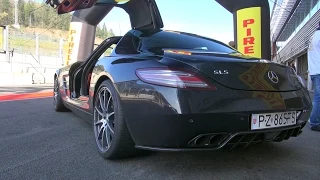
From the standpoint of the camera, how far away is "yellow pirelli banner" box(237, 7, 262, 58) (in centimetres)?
803

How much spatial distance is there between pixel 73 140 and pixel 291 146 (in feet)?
7.91

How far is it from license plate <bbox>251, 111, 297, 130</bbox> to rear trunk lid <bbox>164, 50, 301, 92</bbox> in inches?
7.8

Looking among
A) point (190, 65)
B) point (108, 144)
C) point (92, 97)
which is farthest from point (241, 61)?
point (92, 97)

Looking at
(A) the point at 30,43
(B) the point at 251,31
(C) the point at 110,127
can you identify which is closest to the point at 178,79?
(C) the point at 110,127

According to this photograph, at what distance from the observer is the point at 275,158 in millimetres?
2963

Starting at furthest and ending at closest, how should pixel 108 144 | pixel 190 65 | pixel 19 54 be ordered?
pixel 19 54, pixel 108 144, pixel 190 65

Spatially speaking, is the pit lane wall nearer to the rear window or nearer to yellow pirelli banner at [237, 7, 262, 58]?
yellow pirelli banner at [237, 7, 262, 58]

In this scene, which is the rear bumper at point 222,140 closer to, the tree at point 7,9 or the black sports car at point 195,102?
the black sports car at point 195,102

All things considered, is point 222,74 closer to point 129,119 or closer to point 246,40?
point 129,119

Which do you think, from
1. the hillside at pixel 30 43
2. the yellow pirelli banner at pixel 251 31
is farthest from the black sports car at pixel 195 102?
the hillside at pixel 30 43

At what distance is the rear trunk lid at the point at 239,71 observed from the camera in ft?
7.75

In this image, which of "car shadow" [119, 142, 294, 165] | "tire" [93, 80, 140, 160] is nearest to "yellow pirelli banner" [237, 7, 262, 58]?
"car shadow" [119, 142, 294, 165]

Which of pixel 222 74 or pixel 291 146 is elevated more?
pixel 222 74

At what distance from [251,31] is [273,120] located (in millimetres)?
6065
